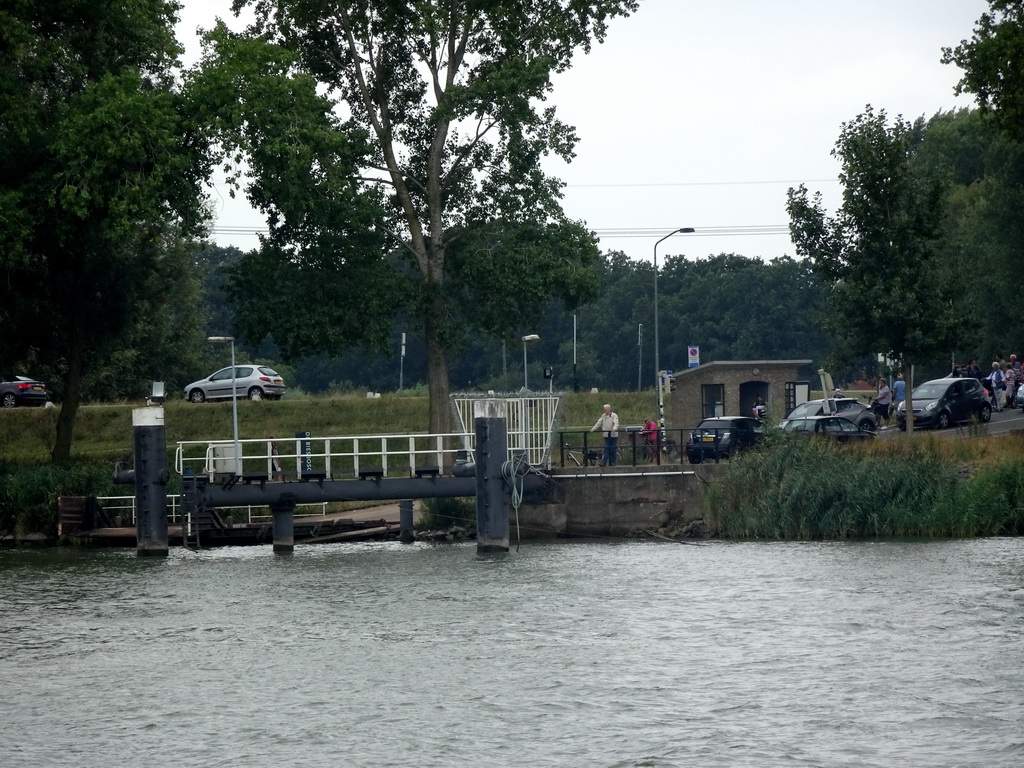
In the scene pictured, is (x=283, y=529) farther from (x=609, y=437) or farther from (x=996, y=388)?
(x=996, y=388)

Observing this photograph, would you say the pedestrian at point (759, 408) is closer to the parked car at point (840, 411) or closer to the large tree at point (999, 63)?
the parked car at point (840, 411)

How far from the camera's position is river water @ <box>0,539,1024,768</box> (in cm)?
1808

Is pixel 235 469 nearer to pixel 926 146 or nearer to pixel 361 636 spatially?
pixel 361 636

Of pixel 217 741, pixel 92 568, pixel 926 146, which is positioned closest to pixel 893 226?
pixel 92 568

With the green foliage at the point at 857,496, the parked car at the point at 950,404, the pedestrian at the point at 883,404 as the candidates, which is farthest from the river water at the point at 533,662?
the pedestrian at the point at 883,404

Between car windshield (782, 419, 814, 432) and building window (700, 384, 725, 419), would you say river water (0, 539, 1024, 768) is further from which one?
building window (700, 384, 725, 419)

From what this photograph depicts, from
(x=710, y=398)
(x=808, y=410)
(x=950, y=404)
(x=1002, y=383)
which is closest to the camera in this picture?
(x=808, y=410)

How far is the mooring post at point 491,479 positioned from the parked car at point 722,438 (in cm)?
741

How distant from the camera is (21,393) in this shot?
58688 mm

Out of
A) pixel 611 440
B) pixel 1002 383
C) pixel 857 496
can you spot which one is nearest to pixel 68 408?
pixel 611 440

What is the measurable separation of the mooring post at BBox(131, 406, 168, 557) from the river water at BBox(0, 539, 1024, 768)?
6.22 feet

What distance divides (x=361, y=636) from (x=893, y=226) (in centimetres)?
2604

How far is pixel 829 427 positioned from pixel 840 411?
726 centimetres

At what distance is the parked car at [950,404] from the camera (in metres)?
49.8
